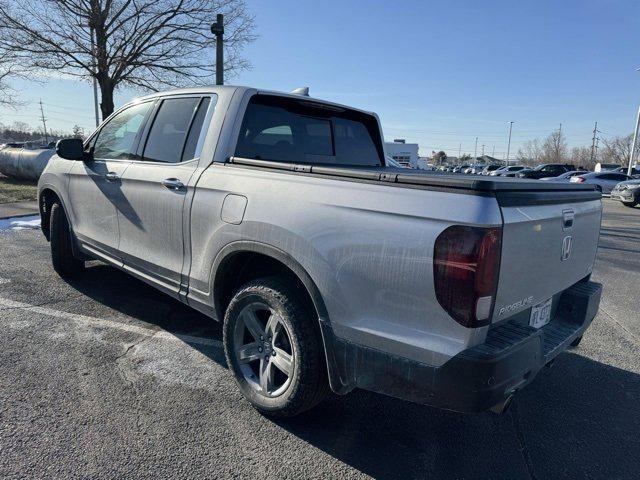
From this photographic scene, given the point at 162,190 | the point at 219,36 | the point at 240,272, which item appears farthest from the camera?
the point at 219,36

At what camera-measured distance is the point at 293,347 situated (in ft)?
8.02

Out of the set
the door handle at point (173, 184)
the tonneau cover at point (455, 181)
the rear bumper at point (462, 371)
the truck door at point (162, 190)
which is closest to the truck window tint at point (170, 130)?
the truck door at point (162, 190)

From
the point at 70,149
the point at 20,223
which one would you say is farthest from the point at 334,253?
the point at 20,223

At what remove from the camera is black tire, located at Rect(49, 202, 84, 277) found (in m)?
4.82

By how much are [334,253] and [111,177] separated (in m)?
2.50

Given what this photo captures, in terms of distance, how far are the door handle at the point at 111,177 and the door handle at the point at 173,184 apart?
0.78m

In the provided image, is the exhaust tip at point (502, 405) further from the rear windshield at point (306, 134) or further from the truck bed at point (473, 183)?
the rear windshield at point (306, 134)

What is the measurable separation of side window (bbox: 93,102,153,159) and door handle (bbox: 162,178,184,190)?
0.81 metres

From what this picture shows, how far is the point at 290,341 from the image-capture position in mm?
2498

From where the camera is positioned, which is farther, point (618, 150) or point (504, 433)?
point (618, 150)

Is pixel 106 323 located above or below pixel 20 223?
below

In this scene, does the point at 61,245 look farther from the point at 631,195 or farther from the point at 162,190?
the point at 631,195

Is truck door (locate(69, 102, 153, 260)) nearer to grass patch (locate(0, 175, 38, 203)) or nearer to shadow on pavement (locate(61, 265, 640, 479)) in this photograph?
shadow on pavement (locate(61, 265, 640, 479))

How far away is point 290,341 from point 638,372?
2814 millimetres
